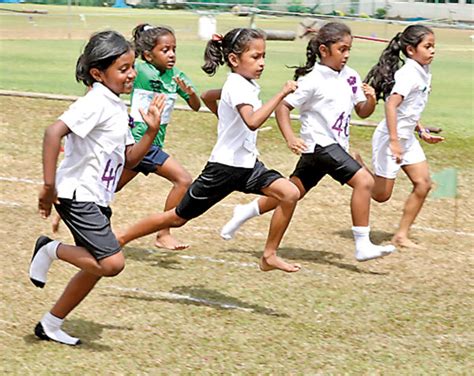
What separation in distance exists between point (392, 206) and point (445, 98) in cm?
722

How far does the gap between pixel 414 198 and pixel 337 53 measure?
145 centimetres

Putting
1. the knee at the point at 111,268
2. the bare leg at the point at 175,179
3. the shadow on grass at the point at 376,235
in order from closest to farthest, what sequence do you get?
the knee at the point at 111,268 → the bare leg at the point at 175,179 → the shadow on grass at the point at 376,235

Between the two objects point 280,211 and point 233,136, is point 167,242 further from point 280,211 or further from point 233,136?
point 233,136

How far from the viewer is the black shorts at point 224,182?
6531 mm

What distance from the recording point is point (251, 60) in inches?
253

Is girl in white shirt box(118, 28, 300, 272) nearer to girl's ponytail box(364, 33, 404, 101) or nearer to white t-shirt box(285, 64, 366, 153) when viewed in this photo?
white t-shirt box(285, 64, 366, 153)

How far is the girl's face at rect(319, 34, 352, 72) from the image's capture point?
7254mm

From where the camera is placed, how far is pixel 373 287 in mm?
6805

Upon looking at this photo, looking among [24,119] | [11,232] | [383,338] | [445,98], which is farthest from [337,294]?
[445,98]

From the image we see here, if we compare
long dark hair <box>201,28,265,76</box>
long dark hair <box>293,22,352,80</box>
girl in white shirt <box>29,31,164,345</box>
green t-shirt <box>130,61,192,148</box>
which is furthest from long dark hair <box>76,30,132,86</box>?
long dark hair <box>293,22,352,80</box>

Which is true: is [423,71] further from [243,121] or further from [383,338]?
[383,338]

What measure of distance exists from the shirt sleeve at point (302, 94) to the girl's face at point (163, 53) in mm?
886

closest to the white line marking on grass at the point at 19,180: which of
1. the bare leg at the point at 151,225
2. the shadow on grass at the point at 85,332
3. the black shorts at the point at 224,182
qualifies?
the bare leg at the point at 151,225

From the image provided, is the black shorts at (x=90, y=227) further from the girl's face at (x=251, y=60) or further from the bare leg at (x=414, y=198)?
the bare leg at (x=414, y=198)
